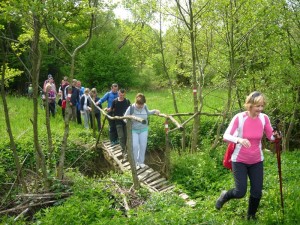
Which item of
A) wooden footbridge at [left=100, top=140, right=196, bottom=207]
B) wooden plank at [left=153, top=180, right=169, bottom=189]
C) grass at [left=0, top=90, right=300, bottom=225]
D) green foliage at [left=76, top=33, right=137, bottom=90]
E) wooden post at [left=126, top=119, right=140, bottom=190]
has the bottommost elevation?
wooden plank at [left=153, top=180, right=169, bottom=189]

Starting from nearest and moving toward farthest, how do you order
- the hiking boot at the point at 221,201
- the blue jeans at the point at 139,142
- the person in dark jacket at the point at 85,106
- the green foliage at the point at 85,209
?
the green foliage at the point at 85,209 → the hiking boot at the point at 221,201 → the blue jeans at the point at 139,142 → the person in dark jacket at the point at 85,106

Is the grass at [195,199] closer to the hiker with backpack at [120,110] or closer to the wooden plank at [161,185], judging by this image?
the wooden plank at [161,185]

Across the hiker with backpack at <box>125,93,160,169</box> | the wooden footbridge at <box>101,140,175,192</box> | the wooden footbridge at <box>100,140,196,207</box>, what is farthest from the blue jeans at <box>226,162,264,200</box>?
the hiker with backpack at <box>125,93,160,169</box>

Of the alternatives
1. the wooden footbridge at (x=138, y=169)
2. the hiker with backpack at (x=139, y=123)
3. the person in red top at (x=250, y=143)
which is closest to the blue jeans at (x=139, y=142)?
the hiker with backpack at (x=139, y=123)

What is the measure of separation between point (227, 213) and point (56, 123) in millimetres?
9618

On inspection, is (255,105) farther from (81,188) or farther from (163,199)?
(81,188)

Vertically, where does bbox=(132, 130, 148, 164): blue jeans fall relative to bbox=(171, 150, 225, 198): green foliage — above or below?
above

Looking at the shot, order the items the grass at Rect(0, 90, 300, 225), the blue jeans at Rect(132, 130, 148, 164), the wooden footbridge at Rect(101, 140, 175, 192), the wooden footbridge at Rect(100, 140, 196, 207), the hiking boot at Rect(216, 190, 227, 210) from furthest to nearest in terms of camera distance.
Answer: the blue jeans at Rect(132, 130, 148, 164)
the wooden footbridge at Rect(101, 140, 175, 192)
the wooden footbridge at Rect(100, 140, 196, 207)
the hiking boot at Rect(216, 190, 227, 210)
the grass at Rect(0, 90, 300, 225)

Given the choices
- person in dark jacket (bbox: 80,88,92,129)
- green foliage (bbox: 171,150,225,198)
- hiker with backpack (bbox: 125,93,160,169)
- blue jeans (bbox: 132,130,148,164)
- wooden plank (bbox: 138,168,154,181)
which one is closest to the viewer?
green foliage (bbox: 171,150,225,198)

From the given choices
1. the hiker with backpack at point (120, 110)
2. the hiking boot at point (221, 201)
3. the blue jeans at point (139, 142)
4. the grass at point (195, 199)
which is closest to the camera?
the grass at point (195, 199)

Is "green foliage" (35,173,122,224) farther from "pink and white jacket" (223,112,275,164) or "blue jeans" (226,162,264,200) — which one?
"pink and white jacket" (223,112,275,164)

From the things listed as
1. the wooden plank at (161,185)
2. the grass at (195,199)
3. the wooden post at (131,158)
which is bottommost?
the wooden plank at (161,185)

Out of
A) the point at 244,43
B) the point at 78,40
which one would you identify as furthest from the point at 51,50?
the point at 244,43

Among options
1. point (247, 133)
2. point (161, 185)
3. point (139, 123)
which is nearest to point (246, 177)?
point (247, 133)
